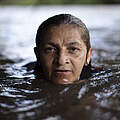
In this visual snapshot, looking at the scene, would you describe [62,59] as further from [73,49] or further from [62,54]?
[73,49]

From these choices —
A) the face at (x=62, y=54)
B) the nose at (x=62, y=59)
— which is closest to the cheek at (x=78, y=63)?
the face at (x=62, y=54)

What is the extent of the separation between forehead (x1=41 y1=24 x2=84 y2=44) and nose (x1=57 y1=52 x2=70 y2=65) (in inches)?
4.5

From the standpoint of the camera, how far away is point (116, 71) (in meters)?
3.00

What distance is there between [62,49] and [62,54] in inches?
2.0

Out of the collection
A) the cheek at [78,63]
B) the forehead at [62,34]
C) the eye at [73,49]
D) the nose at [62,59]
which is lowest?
the cheek at [78,63]

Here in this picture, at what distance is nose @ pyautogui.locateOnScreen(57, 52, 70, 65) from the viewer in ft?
7.96

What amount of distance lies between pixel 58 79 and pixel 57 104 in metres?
0.66

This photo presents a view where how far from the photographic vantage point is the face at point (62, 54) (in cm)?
247

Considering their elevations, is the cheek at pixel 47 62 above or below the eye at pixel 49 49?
below

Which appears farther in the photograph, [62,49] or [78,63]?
[78,63]

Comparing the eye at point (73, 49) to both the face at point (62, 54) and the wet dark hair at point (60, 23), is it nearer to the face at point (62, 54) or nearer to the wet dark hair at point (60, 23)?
the face at point (62, 54)

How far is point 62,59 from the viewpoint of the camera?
243 cm

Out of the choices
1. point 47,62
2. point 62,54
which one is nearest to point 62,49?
point 62,54

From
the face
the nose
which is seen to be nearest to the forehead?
the face
